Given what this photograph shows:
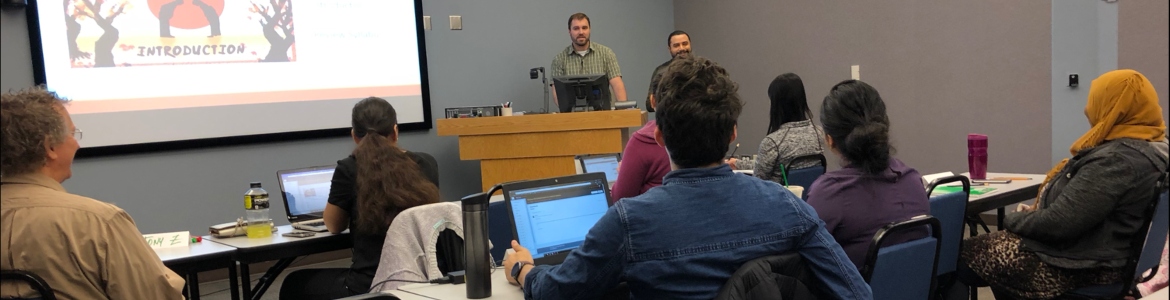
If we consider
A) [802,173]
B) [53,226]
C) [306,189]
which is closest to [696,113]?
[53,226]

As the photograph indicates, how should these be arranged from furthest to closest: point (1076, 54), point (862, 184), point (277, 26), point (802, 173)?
point (277, 26) → point (1076, 54) → point (802, 173) → point (862, 184)

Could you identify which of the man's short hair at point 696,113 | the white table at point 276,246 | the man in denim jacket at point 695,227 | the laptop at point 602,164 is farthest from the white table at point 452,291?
the laptop at point 602,164

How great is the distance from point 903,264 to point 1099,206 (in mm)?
825

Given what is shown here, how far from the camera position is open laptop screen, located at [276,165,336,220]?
3902 millimetres

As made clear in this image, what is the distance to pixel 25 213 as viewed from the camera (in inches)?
81.7

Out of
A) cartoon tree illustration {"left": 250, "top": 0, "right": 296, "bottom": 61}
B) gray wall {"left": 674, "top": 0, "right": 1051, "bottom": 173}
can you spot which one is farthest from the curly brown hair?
gray wall {"left": 674, "top": 0, "right": 1051, "bottom": 173}

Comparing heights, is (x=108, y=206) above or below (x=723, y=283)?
above

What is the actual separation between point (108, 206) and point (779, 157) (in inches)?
96.7

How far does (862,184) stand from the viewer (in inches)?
92.8

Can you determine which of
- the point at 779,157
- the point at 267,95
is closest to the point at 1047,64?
the point at 779,157

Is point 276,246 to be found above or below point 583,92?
below

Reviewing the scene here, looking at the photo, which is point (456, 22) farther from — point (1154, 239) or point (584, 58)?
point (1154, 239)

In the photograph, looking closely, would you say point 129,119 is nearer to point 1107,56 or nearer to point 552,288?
point 552,288

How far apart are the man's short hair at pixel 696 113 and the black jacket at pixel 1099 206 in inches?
58.3
